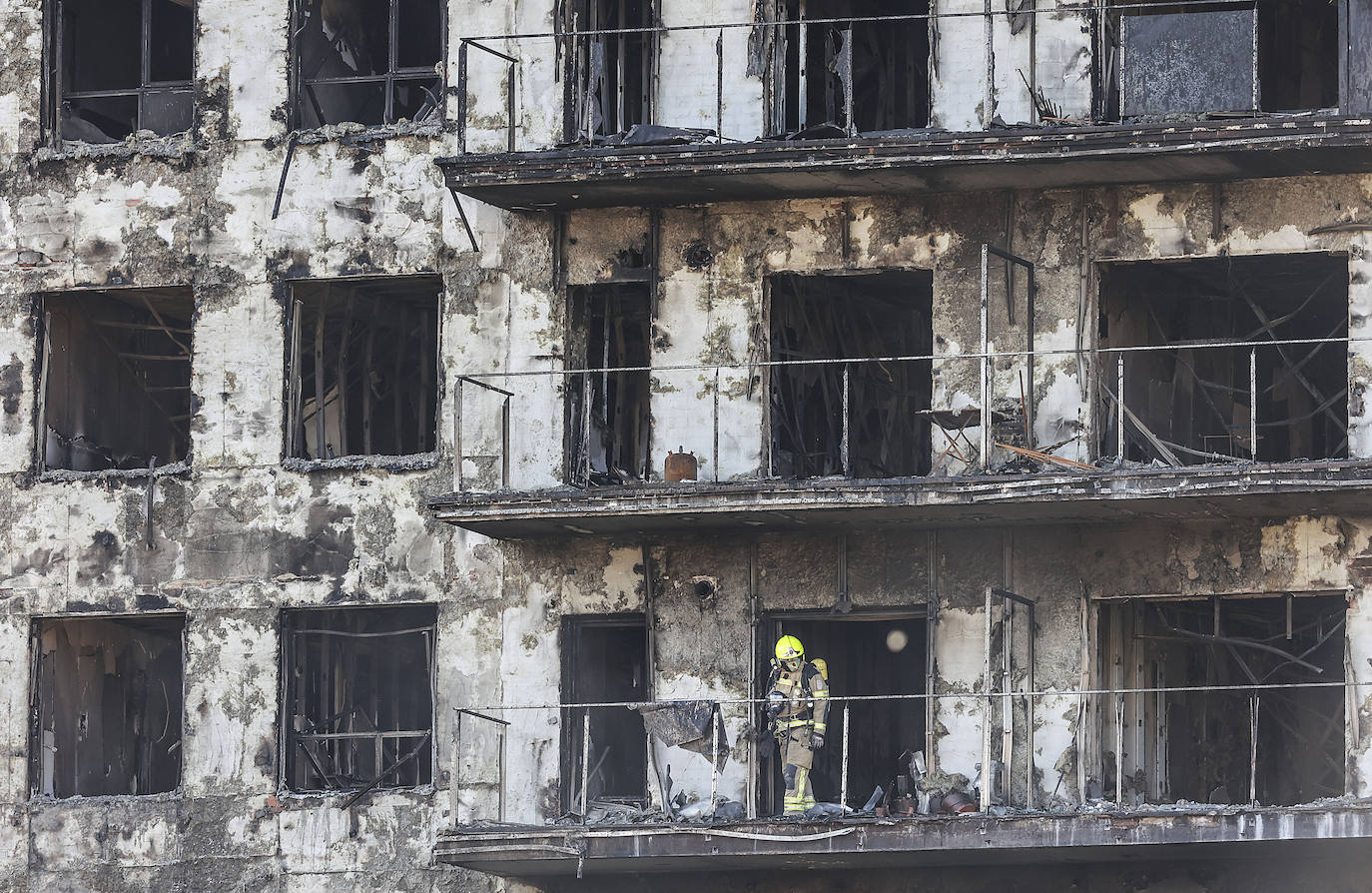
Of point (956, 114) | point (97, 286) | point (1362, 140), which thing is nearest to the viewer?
point (1362, 140)

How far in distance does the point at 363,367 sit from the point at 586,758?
5636 millimetres

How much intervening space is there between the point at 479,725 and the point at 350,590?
1.78 m

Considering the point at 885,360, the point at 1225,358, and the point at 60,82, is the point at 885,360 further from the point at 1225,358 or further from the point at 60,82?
the point at 60,82

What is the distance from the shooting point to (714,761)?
24.4 metres

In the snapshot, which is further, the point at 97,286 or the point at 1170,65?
the point at 97,286

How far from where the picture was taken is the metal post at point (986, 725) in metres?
23.6

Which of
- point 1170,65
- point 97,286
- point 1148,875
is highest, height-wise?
point 1170,65

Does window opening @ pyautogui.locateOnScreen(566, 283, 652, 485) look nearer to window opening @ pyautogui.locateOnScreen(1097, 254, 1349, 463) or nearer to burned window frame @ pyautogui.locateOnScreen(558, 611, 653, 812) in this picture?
Answer: burned window frame @ pyautogui.locateOnScreen(558, 611, 653, 812)

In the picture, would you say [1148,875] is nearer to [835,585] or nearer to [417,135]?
[835,585]

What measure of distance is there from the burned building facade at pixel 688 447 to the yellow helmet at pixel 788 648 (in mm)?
610

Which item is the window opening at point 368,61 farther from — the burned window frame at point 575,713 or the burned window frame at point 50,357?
the burned window frame at point 575,713

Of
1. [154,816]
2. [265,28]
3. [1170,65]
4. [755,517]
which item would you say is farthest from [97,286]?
[1170,65]

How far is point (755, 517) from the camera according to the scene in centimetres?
2459

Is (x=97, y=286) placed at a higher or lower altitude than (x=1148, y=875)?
higher
